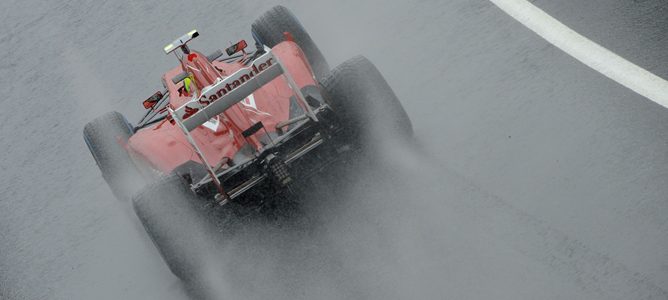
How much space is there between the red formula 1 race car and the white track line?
7.41ft

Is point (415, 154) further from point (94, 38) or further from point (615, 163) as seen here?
point (94, 38)

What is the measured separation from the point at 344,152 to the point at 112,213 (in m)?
3.10

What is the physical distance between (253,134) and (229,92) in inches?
25.2

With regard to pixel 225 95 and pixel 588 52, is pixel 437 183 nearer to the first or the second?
pixel 225 95

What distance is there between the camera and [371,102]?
25.9 ft

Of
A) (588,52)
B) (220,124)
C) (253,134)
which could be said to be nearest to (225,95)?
(253,134)

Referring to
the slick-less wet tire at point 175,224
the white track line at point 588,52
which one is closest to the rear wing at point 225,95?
the slick-less wet tire at point 175,224

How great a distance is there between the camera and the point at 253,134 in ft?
26.7

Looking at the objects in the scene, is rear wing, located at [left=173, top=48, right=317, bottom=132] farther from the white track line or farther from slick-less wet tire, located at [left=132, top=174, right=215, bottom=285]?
the white track line

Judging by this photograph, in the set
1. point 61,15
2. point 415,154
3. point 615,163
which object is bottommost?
point 615,163

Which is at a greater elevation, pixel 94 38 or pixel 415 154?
pixel 94 38

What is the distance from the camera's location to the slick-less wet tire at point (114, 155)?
30.4 ft

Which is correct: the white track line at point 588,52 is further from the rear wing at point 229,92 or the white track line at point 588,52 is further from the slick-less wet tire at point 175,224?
the slick-less wet tire at point 175,224

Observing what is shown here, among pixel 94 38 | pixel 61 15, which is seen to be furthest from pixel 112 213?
pixel 61 15
